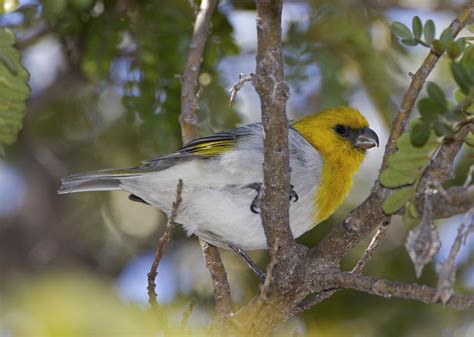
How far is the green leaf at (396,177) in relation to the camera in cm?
232

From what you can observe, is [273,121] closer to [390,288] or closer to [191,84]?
[390,288]

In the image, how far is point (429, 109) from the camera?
211 centimetres

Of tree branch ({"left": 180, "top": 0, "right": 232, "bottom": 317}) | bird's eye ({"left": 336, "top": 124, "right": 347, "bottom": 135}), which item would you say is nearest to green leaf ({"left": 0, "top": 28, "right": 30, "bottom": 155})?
tree branch ({"left": 180, "top": 0, "right": 232, "bottom": 317})

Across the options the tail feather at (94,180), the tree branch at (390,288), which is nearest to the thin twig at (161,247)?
the tree branch at (390,288)

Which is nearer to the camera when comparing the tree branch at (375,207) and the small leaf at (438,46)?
→ the small leaf at (438,46)

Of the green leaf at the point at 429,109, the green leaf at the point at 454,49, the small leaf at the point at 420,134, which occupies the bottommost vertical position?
the small leaf at the point at 420,134

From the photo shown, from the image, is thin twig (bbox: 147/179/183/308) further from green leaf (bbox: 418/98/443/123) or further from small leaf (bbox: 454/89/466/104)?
small leaf (bbox: 454/89/466/104)

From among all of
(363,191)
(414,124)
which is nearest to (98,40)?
(363,191)

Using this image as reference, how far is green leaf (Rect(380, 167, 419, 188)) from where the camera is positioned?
232 cm

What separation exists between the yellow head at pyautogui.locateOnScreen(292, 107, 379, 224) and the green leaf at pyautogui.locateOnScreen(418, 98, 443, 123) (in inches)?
63.6

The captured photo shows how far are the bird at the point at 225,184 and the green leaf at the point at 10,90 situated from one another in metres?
0.73

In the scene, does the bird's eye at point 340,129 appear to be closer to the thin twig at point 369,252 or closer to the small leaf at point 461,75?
the thin twig at point 369,252

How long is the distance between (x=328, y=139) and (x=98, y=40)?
1587mm

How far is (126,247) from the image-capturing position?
5.57 metres
